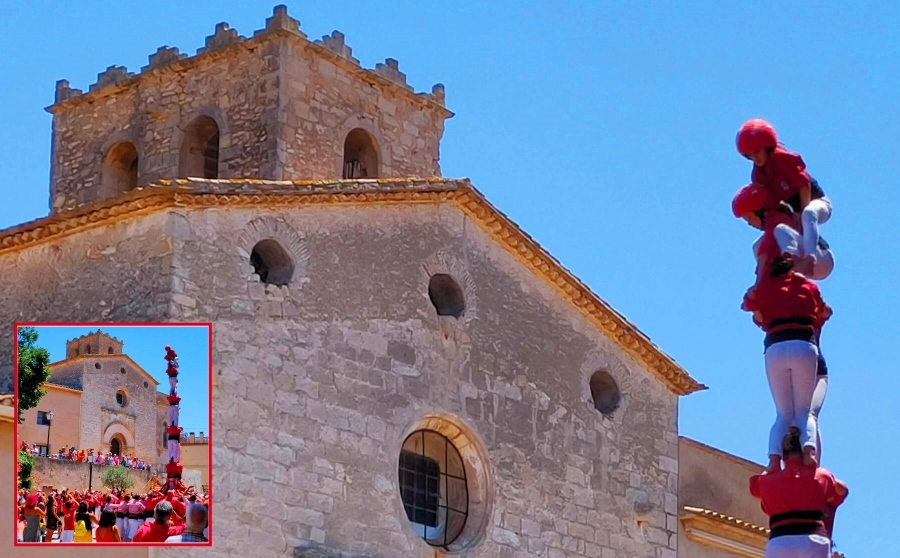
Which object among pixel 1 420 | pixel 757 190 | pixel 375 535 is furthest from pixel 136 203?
pixel 757 190

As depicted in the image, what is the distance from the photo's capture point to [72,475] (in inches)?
709

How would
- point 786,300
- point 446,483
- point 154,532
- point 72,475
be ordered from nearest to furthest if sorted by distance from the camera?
point 786,300 → point 154,532 → point 72,475 → point 446,483

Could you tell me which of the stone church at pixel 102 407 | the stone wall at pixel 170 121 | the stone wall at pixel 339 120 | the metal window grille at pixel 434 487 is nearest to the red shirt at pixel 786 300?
the stone church at pixel 102 407

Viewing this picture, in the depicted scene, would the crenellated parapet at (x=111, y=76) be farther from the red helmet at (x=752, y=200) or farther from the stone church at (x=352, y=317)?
the red helmet at (x=752, y=200)

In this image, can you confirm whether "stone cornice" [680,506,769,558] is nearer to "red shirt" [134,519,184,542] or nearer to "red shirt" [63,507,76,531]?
"red shirt" [134,519,184,542]

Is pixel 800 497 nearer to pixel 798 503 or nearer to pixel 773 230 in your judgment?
pixel 798 503

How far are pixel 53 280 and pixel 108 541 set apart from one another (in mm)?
2876

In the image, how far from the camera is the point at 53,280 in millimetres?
19625

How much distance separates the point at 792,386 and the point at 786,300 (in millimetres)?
558

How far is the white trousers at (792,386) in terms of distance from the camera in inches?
540

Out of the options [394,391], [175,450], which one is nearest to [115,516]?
[175,450]

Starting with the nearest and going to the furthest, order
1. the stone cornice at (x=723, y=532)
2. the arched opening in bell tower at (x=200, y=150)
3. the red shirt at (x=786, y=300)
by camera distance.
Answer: the red shirt at (x=786, y=300) < the stone cornice at (x=723, y=532) < the arched opening in bell tower at (x=200, y=150)

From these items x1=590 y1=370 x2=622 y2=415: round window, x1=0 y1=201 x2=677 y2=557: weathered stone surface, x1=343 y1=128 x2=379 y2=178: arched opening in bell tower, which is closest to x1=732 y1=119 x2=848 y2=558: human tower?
x1=0 y1=201 x2=677 y2=557: weathered stone surface

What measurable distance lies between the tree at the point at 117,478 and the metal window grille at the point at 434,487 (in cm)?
301
